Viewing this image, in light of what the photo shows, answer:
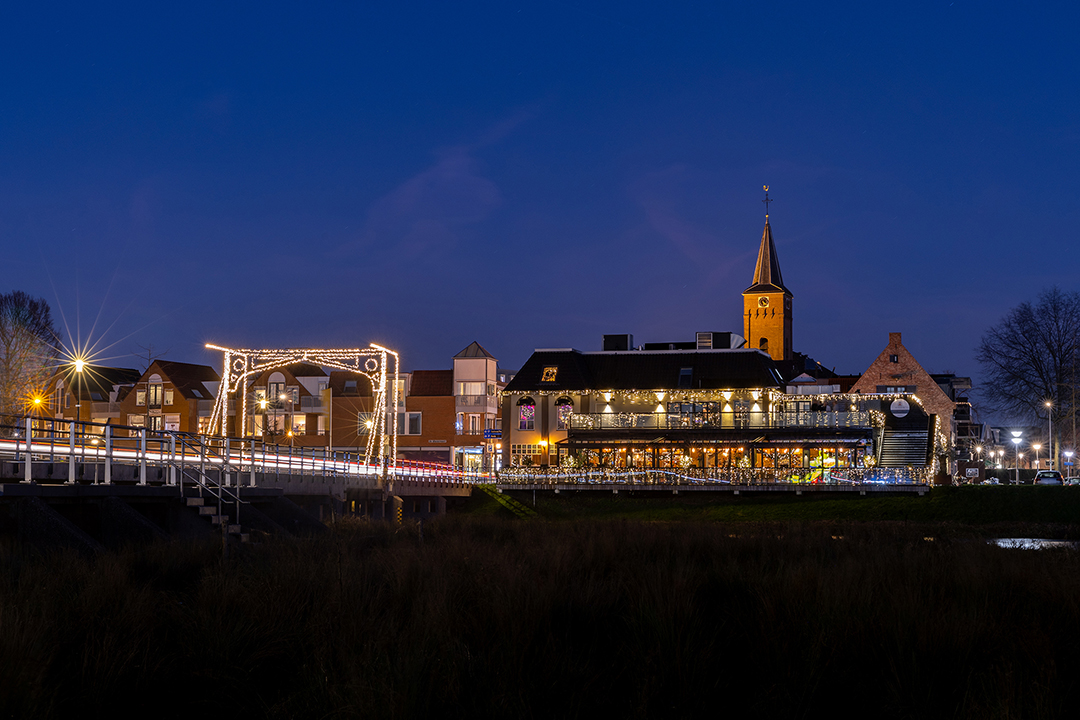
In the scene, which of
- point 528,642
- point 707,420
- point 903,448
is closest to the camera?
point 528,642

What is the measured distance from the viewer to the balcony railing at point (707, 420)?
5281cm

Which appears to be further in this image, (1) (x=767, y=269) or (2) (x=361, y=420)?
(1) (x=767, y=269)

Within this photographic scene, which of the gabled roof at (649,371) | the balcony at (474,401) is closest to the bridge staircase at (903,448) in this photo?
the gabled roof at (649,371)

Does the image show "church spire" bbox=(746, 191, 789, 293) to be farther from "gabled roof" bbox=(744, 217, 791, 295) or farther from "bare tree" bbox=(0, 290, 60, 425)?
"bare tree" bbox=(0, 290, 60, 425)

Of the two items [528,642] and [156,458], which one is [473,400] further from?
[528,642]

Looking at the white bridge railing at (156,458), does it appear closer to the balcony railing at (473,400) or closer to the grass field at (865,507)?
the grass field at (865,507)

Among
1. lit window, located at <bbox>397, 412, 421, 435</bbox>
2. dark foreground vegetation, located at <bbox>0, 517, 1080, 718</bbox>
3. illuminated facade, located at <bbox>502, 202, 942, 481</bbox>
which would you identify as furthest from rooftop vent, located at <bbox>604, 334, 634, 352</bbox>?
dark foreground vegetation, located at <bbox>0, 517, 1080, 718</bbox>

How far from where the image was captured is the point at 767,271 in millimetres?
128375

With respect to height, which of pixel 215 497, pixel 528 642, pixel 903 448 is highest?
pixel 903 448

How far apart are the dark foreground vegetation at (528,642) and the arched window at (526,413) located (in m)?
46.3

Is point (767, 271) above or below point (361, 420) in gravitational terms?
above

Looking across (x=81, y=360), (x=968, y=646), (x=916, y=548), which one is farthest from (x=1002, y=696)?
(x=81, y=360)

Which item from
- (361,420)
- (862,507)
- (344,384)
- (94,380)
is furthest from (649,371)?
Answer: (94,380)

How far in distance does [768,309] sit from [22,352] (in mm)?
90735
